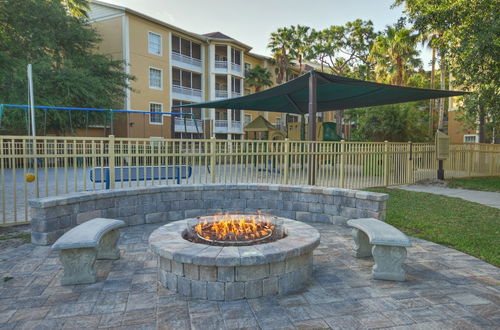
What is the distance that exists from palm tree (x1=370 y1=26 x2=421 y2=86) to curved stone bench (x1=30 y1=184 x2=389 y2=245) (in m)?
19.5

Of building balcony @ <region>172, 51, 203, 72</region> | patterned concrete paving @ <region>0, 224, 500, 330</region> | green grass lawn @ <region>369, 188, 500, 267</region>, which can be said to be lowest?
patterned concrete paving @ <region>0, 224, 500, 330</region>

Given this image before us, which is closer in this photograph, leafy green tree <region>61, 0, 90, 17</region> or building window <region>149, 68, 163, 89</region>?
leafy green tree <region>61, 0, 90, 17</region>

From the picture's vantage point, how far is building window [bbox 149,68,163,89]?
23816 millimetres

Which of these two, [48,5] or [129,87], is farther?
[129,87]

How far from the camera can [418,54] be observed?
2386 centimetres

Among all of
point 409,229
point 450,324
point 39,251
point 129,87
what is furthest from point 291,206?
point 129,87

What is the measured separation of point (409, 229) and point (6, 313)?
590cm

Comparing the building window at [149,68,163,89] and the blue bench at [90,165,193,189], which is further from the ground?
the building window at [149,68,163,89]

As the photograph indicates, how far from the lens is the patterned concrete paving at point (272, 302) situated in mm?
2686

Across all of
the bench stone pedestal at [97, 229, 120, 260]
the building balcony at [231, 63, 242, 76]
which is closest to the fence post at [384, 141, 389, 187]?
the bench stone pedestal at [97, 229, 120, 260]

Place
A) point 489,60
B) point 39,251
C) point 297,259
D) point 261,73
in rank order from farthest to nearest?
1. point 261,73
2. point 489,60
3. point 39,251
4. point 297,259

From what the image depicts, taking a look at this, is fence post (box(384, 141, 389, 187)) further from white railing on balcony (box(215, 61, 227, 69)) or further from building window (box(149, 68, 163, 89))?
white railing on balcony (box(215, 61, 227, 69))

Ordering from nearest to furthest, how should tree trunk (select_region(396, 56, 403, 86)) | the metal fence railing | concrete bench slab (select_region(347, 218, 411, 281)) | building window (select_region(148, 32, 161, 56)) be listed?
concrete bench slab (select_region(347, 218, 411, 281)) < the metal fence railing < tree trunk (select_region(396, 56, 403, 86)) < building window (select_region(148, 32, 161, 56))

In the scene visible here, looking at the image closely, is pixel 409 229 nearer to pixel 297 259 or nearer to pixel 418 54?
pixel 297 259
